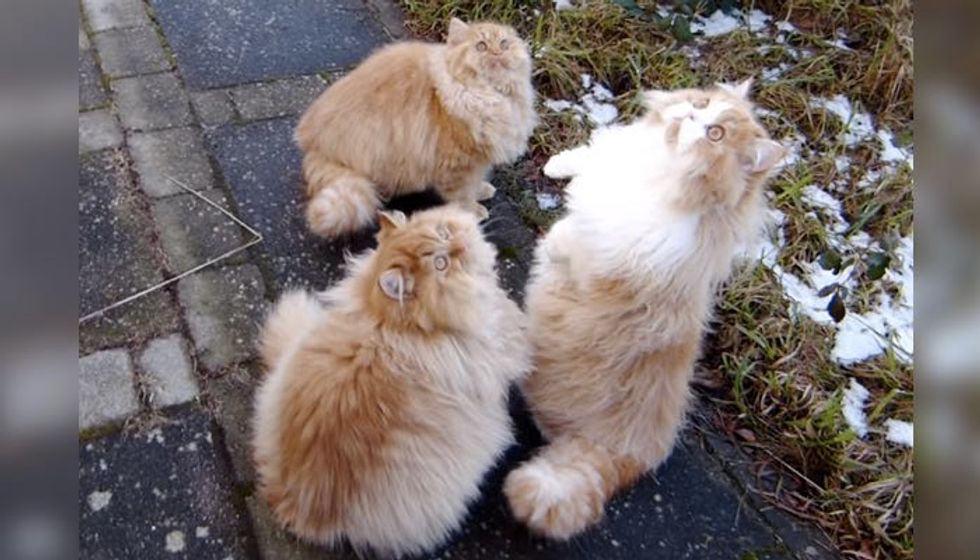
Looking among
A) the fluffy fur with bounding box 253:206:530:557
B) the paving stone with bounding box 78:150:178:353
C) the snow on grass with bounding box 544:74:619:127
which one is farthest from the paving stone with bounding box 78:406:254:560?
the snow on grass with bounding box 544:74:619:127

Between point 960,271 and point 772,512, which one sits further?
point 772,512

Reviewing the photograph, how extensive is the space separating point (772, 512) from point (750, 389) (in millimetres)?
389

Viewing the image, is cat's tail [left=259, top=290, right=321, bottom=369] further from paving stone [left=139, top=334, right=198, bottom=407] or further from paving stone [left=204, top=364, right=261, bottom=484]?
paving stone [left=139, top=334, right=198, bottom=407]

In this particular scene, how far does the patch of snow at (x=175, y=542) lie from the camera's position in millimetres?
1783

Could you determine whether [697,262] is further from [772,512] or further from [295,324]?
[295,324]

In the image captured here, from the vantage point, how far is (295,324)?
80.6 inches

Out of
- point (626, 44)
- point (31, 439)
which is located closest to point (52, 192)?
point (31, 439)

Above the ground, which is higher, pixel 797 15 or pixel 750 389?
pixel 797 15

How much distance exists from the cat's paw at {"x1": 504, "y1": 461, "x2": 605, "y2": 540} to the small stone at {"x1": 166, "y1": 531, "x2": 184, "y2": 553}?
76cm

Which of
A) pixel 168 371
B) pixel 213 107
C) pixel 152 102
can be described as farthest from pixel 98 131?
pixel 168 371

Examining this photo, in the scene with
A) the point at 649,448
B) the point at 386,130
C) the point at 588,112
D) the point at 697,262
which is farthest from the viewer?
the point at 588,112

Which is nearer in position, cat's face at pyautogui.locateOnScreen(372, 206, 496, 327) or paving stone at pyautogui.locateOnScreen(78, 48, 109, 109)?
cat's face at pyautogui.locateOnScreen(372, 206, 496, 327)

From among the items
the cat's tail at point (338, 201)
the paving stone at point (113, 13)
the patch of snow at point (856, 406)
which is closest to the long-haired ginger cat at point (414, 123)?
the cat's tail at point (338, 201)

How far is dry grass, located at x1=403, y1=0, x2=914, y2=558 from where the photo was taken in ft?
6.92
